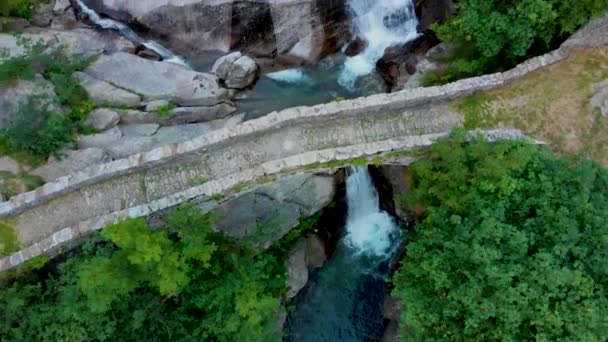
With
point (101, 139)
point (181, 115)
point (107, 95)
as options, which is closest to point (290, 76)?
point (181, 115)

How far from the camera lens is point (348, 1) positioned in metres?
15.8

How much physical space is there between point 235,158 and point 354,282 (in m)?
5.12

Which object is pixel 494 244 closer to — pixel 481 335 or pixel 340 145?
pixel 481 335

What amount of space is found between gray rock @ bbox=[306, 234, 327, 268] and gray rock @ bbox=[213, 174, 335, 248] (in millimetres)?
934

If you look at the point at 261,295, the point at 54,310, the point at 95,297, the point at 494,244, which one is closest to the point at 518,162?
the point at 494,244

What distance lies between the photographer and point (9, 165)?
39.7ft

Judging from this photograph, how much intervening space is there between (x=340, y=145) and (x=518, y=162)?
368cm

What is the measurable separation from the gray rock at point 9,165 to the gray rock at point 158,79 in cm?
362

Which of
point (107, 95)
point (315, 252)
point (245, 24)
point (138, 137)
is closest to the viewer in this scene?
point (315, 252)

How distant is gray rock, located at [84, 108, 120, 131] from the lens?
43.9 feet

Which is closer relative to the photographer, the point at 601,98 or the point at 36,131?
the point at 601,98

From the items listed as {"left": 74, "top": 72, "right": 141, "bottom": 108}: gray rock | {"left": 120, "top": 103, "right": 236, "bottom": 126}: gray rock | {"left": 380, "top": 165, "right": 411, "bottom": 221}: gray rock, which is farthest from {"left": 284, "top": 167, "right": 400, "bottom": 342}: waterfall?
{"left": 74, "top": 72, "right": 141, "bottom": 108}: gray rock

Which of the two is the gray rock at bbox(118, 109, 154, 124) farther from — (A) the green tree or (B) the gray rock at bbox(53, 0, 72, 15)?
(A) the green tree

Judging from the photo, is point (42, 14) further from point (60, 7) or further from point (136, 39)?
point (136, 39)
